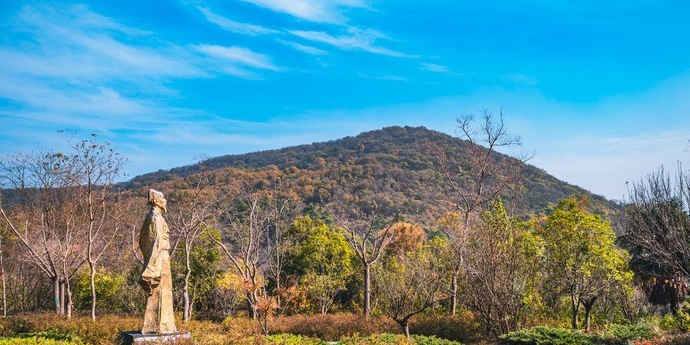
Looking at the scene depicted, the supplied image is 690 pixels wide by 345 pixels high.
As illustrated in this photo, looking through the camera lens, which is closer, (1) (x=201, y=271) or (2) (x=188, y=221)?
(2) (x=188, y=221)

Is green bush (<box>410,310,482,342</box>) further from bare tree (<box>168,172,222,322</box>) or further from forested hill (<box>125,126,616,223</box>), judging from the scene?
forested hill (<box>125,126,616,223</box>)

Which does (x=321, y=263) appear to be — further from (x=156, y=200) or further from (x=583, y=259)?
(x=156, y=200)

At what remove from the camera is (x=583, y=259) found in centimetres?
1589

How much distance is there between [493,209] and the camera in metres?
15.2

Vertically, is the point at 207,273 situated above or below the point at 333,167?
below

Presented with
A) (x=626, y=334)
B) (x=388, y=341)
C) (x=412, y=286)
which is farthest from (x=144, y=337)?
(x=626, y=334)

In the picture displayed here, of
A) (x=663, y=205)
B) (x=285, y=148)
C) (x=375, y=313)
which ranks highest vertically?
(x=285, y=148)

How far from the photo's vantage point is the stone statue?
10703 millimetres

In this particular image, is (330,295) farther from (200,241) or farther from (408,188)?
(408,188)

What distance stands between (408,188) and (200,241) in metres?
31.8

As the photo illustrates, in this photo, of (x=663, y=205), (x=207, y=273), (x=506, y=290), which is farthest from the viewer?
(x=207, y=273)

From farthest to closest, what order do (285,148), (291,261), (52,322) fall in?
(285,148), (291,261), (52,322)

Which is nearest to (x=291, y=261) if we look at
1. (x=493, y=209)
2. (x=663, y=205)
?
(x=493, y=209)

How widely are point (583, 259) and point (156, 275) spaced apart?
13230mm
